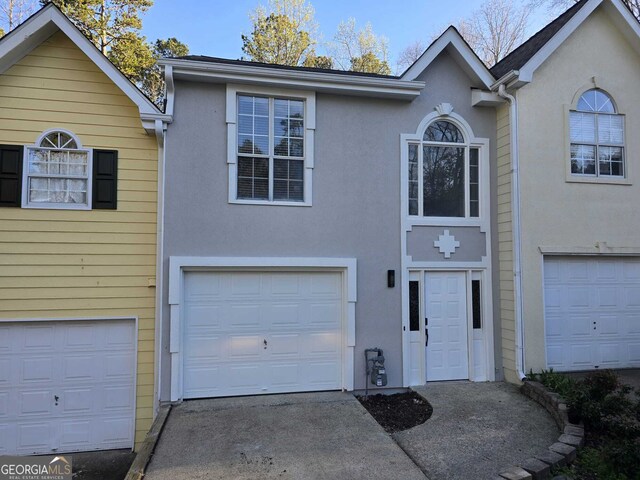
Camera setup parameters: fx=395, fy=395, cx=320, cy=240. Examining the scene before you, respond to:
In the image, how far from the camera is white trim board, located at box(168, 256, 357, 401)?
6.40 meters

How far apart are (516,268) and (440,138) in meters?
2.81

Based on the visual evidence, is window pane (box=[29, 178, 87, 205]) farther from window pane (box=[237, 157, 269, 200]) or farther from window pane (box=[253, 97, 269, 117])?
window pane (box=[253, 97, 269, 117])

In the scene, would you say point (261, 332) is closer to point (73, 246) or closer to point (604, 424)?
point (73, 246)

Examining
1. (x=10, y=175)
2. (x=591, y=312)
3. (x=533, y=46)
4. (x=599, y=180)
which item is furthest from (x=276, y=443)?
(x=533, y=46)

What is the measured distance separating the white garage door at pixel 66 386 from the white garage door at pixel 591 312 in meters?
7.73

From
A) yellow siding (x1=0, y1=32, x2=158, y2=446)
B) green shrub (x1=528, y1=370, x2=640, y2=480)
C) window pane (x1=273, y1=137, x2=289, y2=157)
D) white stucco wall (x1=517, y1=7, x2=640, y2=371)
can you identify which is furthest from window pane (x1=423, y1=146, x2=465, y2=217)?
yellow siding (x1=0, y1=32, x2=158, y2=446)

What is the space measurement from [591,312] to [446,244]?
311cm

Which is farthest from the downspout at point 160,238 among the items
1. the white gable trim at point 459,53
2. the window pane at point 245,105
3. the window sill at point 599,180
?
the window sill at point 599,180

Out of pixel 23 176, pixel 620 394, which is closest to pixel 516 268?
pixel 620 394

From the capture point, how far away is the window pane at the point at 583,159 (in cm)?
762

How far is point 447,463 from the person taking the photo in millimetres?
4594

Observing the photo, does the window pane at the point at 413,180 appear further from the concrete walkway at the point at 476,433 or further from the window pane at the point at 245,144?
the concrete walkway at the point at 476,433

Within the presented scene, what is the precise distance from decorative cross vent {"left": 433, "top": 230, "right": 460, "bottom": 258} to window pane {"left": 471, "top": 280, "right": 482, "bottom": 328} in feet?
2.49

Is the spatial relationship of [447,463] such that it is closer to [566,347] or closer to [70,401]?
[566,347]
